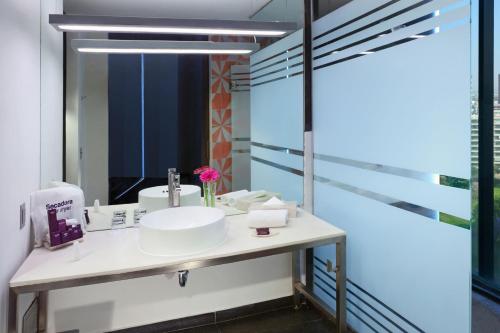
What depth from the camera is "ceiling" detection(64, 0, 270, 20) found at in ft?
7.02

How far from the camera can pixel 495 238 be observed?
2664 mm

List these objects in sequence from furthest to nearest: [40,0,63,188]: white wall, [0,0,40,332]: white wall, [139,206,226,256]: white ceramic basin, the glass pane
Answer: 1. the glass pane
2. [40,0,63,188]: white wall
3. [139,206,226,256]: white ceramic basin
4. [0,0,40,332]: white wall

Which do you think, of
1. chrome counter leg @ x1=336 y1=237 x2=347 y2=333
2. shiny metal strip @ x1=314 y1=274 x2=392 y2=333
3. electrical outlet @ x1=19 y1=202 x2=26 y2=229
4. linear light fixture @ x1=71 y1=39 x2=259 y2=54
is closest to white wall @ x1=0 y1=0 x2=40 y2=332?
electrical outlet @ x1=19 y1=202 x2=26 y2=229

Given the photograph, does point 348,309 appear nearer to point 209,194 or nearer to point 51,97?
point 209,194

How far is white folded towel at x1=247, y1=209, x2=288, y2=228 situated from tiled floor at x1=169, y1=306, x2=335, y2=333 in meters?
0.86

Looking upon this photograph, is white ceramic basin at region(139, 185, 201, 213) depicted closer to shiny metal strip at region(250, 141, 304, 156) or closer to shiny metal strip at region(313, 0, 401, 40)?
shiny metal strip at region(250, 141, 304, 156)

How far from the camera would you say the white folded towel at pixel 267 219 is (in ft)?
6.51

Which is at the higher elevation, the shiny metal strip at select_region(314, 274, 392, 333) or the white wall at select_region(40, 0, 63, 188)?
the white wall at select_region(40, 0, 63, 188)

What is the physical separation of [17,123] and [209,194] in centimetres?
118

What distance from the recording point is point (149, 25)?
1.73 m

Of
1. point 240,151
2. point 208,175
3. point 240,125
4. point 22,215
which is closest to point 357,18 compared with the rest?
point 240,125

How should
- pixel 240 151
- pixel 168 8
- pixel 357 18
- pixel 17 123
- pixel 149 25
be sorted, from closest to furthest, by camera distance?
1. pixel 17 123
2. pixel 149 25
3. pixel 357 18
4. pixel 168 8
5. pixel 240 151

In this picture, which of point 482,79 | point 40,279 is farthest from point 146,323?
point 482,79

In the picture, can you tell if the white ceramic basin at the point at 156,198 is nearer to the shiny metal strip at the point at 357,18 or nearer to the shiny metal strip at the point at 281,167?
the shiny metal strip at the point at 281,167
